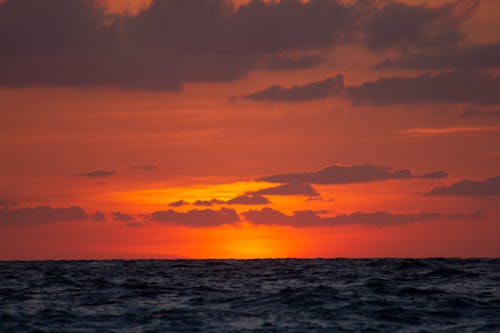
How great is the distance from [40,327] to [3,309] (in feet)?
26.5

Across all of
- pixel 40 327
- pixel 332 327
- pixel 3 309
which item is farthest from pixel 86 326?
pixel 332 327

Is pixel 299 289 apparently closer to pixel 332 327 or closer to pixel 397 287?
pixel 397 287

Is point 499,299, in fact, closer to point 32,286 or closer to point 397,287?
point 397,287

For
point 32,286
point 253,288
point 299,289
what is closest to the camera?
point 299,289

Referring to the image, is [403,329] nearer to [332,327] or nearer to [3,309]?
[332,327]

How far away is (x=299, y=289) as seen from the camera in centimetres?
5125

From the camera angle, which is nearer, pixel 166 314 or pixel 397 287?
pixel 166 314

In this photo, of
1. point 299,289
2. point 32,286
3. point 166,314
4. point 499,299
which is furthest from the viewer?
point 32,286

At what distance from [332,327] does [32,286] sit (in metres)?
33.9

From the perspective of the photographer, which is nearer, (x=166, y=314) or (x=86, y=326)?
(x=86, y=326)

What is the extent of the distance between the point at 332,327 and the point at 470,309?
1034cm

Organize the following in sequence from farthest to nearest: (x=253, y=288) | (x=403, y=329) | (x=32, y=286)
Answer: (x=32, y=286), (x=253, y=288), (x=403, y=329)

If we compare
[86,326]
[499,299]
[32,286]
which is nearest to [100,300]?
[86,326]

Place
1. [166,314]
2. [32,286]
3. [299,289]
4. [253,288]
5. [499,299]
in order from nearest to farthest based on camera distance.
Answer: [166,314], [499,299], [299,289], [253,288], [32,286]
